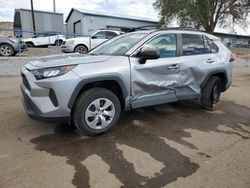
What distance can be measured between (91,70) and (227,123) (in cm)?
296

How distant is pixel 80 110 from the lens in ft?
12.8

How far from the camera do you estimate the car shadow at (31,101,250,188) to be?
3.18 metres

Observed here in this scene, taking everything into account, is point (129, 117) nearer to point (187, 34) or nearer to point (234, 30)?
point (187, 34)

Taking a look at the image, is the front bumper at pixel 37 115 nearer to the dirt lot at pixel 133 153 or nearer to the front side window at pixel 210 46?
the dirt lot at pixel 133 153

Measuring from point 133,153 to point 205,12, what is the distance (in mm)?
27384

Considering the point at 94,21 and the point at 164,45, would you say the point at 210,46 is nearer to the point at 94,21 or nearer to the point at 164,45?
the point at 164,45

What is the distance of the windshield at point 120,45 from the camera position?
4643 mm

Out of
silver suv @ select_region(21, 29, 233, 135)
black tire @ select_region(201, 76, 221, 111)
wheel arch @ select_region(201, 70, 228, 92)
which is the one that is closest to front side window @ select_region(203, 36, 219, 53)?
silver suv @ select_region(21, 29, 233, 135)

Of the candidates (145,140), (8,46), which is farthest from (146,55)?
(8,46)

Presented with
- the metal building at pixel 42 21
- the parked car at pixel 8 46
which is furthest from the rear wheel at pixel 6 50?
the metal building at pixel 42 21

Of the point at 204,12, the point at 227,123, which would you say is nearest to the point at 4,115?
the point at 227,123

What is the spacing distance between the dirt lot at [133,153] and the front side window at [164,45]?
131 cm

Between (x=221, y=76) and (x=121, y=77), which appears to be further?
(x=221, y=76)

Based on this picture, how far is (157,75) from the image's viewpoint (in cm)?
466
